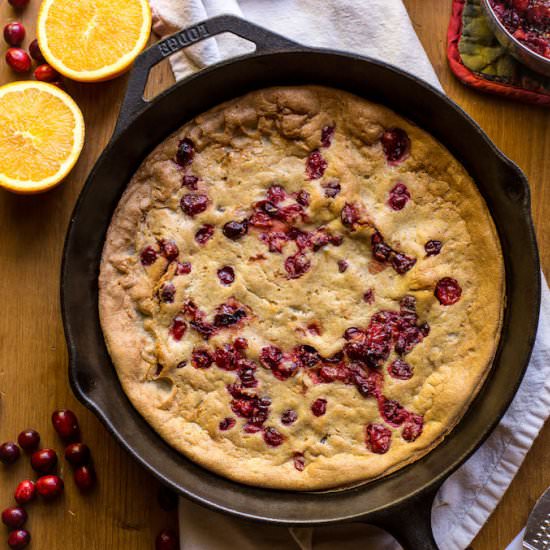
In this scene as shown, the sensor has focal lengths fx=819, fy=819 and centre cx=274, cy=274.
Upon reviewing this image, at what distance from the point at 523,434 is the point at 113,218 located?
1.90 m

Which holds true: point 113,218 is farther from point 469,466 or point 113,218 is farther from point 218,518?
point 469,466

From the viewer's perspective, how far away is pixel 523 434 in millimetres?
3365

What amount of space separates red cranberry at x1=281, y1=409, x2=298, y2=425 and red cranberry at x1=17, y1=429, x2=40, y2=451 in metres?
1.08

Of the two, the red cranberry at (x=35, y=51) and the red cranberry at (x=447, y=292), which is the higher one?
the red cranberry at (x=35, y=51)

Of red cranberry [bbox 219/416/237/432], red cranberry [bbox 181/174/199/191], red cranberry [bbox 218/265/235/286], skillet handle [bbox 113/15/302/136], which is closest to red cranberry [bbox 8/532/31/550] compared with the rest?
red cranberry [bbox 219/416/237/432]

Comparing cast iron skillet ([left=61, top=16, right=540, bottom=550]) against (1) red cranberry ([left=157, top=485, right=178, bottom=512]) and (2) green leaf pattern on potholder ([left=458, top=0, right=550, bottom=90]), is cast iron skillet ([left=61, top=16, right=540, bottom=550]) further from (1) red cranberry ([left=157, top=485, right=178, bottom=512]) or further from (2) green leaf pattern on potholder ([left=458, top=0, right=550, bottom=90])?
(2) green leaf pattern on potholder ([left=458, top=0, right=550, bottom=90])

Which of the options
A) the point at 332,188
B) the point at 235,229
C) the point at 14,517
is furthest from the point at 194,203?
the point at 14,517

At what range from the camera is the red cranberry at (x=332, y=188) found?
3.27 metres

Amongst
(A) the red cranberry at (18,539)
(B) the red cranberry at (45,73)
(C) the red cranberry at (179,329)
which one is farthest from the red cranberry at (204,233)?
(A) the red cranberry at (18,539)

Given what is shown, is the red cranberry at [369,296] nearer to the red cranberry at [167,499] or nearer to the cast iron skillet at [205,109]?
the cast iron skillet at [205,109]

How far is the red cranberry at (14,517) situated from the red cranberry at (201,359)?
99 cm

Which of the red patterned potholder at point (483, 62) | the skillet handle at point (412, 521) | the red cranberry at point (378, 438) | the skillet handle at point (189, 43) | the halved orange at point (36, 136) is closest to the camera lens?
the skillet handle at point (412, 521)

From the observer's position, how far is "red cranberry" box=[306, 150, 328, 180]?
3297mm

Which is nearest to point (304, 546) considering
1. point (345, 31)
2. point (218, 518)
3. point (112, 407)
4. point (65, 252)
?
point (218, 518)
